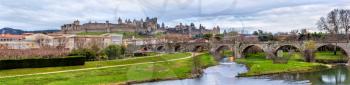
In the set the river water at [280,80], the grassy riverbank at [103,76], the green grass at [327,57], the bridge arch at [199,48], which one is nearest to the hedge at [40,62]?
the grassy riverbank at [103,76]

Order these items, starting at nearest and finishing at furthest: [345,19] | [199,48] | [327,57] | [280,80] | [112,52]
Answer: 1. [280,80]
2. [112,52]
3. [327,57]
4. [345,19]
5. [199,48]

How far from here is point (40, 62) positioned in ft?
215

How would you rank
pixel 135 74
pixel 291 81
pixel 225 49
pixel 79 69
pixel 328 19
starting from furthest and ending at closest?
pixel 225 49 < pixel 328 19 < pixel 79 69 < pixel 135 74 < pixel 291 81

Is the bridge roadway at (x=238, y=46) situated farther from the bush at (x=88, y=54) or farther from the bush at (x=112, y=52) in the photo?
the bush at (x=88, y=54)

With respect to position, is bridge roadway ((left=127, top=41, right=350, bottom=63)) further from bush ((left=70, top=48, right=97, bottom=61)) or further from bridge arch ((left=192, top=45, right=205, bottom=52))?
bush ((left=70, top=48, right=97, bottom=61))

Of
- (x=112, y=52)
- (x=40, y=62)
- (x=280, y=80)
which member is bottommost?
(x=280, y=80)

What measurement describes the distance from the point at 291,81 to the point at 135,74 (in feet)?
58.2

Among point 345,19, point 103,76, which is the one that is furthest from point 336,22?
point 103,76

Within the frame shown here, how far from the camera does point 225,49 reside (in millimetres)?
143875

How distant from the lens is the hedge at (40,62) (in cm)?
6262

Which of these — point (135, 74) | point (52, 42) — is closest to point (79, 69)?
point (135, 74)

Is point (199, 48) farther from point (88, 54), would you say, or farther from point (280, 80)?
point (280, 80)

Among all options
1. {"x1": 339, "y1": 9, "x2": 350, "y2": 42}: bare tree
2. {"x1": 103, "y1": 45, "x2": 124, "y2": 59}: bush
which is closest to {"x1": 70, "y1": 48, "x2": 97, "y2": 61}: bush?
{"x1": 103, "y1": 45, "x2": 124, "y2": 59}: bush

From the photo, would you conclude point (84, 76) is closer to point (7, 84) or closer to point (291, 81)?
point (7, 84)
